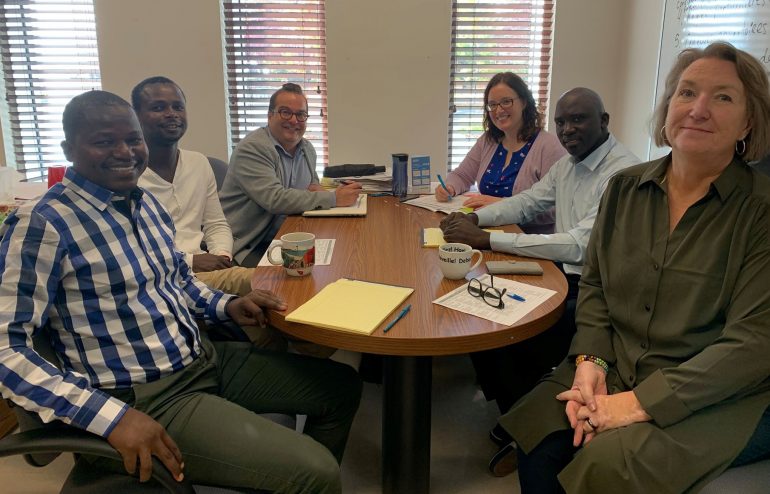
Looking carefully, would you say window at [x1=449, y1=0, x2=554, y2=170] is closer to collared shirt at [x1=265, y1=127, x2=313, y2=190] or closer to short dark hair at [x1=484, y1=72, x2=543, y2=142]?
short dark hair at [x1=484, y1=72, x2=543, y2=142]

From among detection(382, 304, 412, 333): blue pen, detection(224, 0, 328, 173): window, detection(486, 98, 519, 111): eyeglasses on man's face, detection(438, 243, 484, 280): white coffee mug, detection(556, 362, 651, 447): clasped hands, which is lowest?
detection(556, 362, 651, 447): clasped hands

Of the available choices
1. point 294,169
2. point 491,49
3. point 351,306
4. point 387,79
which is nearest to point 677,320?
point 351,306

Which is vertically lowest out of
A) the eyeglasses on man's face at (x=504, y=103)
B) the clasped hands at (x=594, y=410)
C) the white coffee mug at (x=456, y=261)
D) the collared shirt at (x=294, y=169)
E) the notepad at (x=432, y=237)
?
the clasped hands at (x=594, y=410)

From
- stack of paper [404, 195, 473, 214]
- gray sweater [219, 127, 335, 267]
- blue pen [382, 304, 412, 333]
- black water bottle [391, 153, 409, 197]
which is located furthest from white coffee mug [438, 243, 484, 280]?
black water bottle [391, 153, 409, 197]

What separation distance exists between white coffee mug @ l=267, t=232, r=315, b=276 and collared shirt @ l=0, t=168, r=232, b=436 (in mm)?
272

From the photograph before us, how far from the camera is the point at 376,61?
3.30 metres

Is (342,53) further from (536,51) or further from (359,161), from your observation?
(536,51)

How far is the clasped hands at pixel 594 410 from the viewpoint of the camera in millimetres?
1125

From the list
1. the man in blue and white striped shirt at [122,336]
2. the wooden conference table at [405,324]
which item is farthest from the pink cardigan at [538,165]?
the man in blue and white striped shirt at [122,336]

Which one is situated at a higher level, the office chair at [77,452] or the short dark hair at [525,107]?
the short dark hair at [525,107]

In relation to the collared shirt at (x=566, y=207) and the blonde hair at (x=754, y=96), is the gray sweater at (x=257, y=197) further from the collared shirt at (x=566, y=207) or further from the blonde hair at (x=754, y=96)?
the blonde hair at (x=754, y=96)

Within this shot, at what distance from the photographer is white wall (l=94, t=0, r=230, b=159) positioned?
10.6 feet

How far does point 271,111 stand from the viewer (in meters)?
2.46

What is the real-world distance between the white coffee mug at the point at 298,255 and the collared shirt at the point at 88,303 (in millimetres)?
272
